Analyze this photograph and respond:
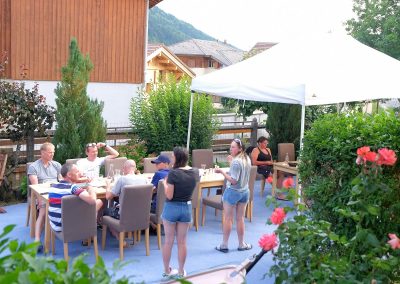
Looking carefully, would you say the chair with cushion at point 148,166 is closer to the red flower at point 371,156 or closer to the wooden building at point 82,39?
the red flower at point 371,156

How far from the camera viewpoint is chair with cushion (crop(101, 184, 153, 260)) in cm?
602

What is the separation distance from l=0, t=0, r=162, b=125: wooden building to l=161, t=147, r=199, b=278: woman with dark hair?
9.23m

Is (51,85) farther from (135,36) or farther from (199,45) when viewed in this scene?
(199,45)

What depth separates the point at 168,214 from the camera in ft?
17.6

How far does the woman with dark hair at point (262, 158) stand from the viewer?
9531 mm

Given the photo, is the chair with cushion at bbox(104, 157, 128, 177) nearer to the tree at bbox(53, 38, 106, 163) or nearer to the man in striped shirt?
the tree at bbox(53, 38, 106, 163)

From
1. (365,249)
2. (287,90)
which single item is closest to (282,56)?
(287,90)

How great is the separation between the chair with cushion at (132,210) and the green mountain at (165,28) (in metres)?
67.1

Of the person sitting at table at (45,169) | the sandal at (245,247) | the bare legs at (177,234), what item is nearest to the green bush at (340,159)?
the bare legs at (177,234)

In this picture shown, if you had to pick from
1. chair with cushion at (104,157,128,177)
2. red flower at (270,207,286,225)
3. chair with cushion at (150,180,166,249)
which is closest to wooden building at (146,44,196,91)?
chair with cushion at (104,157,128,177)

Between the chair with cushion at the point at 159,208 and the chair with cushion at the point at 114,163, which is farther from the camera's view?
the chair with cushion at the point at 114,163

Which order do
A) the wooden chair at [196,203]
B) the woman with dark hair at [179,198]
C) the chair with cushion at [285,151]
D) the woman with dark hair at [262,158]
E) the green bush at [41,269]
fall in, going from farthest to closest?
the chair with cushion at [285,151] → the woman with dark hair at [262,158] → the wooden chair at [196,203] → the woman with dark hair at [179,198] → the green bush at [41,269]

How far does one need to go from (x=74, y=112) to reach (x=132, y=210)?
3510 millimetres

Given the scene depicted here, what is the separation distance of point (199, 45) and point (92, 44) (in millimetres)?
38709
